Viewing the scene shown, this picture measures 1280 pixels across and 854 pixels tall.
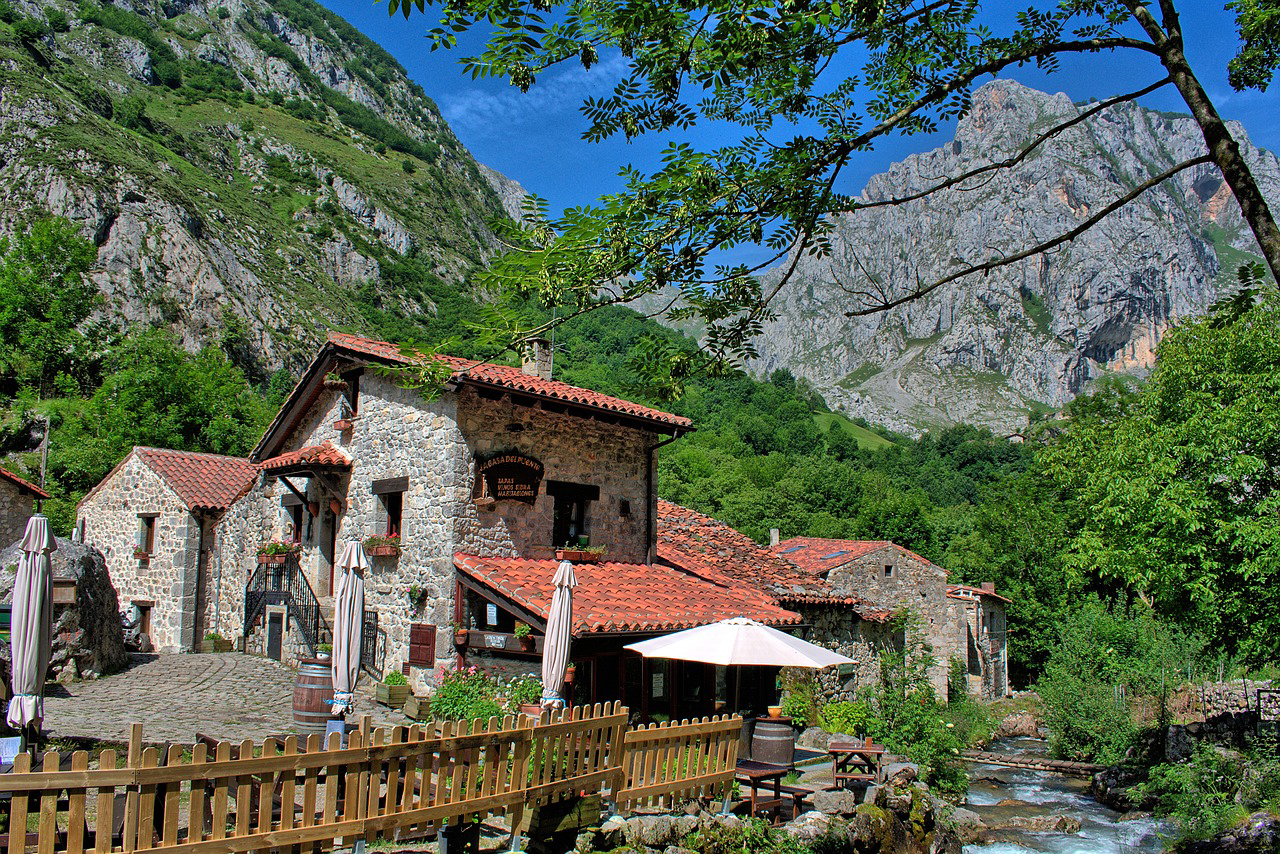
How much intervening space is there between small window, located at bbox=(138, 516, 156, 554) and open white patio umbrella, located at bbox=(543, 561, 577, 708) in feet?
49.1

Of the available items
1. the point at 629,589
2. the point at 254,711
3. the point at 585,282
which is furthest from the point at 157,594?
the point at 585,282

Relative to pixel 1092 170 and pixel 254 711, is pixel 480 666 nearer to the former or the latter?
pixel 254 711

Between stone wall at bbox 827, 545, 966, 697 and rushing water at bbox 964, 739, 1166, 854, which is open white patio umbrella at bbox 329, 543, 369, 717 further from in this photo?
stone wall at bbox 827, 545, 966, 697

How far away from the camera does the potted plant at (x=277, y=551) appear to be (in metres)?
17.0

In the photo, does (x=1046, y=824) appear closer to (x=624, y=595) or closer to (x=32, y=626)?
(x=624, y=595)

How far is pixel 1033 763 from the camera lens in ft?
69.8

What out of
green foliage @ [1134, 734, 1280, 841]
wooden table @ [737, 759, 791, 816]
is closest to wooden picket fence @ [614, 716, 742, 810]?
wooden table @ [737, 759, 791, 816]

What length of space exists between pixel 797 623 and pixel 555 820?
346 inches

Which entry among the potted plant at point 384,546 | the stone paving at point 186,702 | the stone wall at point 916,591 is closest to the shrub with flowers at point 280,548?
the stone paving at point 186,702

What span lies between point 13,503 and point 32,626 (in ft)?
60.8

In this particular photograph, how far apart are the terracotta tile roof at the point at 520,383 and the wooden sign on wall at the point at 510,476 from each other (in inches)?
46.5

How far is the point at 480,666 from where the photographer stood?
12.6 metres

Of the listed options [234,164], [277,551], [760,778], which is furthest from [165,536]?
[234,164]

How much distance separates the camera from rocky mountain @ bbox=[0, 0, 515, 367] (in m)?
52.3
